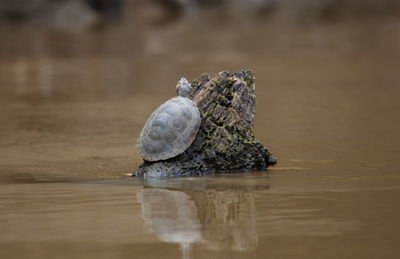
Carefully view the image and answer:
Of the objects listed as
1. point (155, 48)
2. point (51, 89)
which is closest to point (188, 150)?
point (51, 89)

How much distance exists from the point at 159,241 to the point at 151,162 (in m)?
1.76

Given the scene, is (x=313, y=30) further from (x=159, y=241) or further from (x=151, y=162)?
(x=159, y=241)

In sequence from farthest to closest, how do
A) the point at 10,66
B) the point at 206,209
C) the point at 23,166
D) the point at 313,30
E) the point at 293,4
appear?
the point at 293,4 → the point at 313,30 → the point at 10,66 → the point at 23,166 → the point at 206,209

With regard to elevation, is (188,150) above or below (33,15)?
below

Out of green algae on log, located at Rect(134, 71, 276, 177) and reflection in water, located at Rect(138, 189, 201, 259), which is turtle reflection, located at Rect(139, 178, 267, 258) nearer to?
reflection in water, located at Rect(138, 189, 201, 259)

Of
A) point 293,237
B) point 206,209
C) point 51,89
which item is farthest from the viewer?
point 51,89

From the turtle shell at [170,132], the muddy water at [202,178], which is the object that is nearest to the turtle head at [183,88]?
the turtle shell at [170,132]

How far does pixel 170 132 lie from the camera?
580 cm

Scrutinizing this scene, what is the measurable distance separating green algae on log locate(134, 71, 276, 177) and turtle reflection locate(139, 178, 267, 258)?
21 cm

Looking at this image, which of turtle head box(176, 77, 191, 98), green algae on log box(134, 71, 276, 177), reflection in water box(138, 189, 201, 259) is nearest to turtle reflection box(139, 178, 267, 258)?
reflection in water box(138, 189, 201, 259)

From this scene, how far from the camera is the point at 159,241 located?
415cm

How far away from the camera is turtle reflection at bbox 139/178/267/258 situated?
13.5 feet

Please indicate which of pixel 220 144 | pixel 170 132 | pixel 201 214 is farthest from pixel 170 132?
pixel 201 214

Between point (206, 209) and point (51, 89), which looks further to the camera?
point (51, 89)
